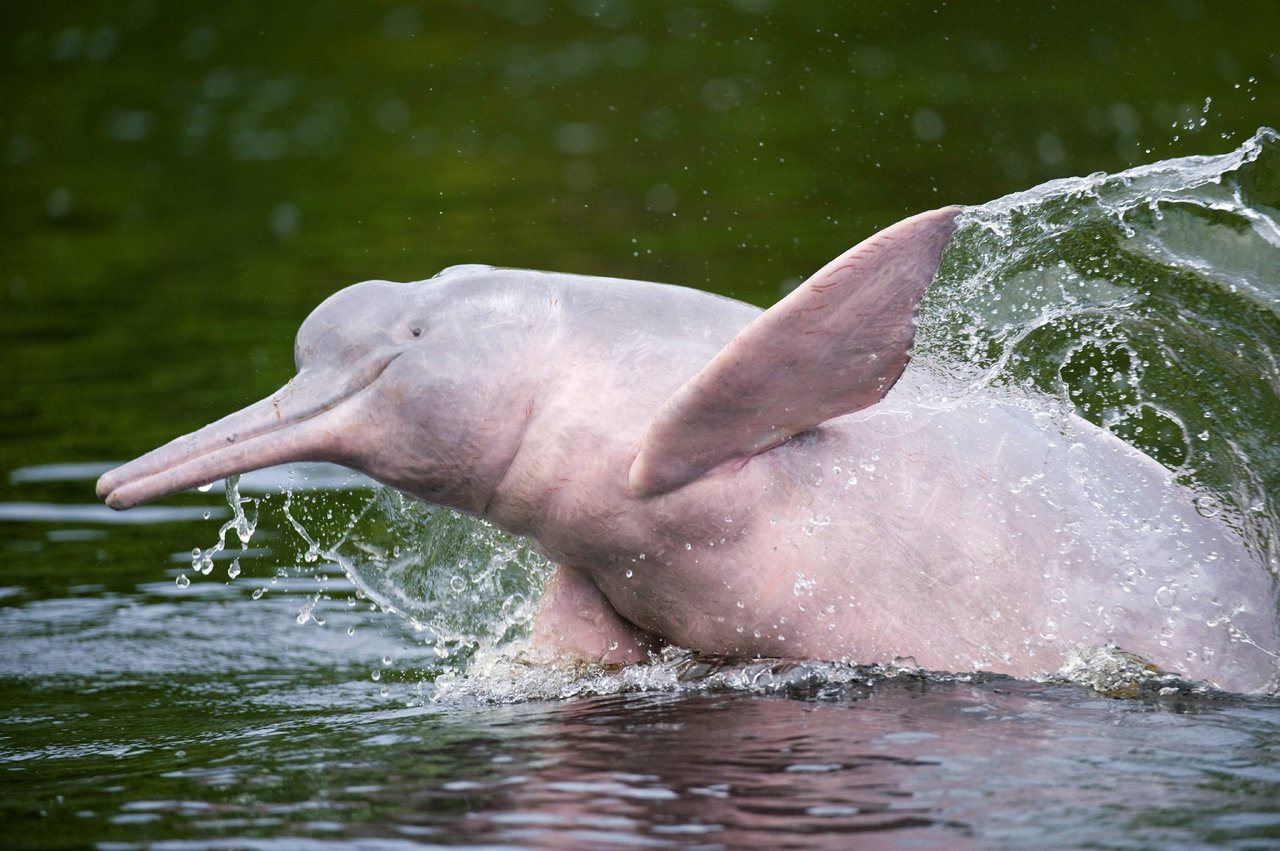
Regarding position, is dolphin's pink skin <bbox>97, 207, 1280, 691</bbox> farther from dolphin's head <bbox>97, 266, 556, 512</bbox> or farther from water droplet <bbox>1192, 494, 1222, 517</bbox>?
water droplet <bbox>1192, 494, 1222, 517</bbox>

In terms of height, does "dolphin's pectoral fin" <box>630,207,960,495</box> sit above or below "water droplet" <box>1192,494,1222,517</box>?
above

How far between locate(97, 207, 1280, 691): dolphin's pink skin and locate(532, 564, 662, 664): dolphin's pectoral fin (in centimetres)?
32

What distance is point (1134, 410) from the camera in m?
8.30

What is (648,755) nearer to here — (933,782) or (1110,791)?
(933,782)

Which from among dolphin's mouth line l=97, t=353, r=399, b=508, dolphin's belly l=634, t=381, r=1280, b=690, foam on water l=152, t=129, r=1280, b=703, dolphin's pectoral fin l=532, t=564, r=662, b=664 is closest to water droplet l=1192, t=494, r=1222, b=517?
foam on water l=152, t=129, r=1280, b=703

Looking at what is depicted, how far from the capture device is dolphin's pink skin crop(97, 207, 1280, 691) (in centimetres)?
727

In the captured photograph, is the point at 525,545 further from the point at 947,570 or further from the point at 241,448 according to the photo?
the point at 947,570

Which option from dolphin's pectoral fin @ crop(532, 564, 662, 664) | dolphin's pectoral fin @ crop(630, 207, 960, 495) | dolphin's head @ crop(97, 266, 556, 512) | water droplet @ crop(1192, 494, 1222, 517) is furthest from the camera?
dolphin's pectoral fin @ crop(532, 564, 662, 664)

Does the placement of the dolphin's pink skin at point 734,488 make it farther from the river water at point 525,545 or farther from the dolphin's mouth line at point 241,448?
the river water at point 525,545

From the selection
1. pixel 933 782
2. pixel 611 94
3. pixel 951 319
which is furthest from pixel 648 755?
pixel 611 94

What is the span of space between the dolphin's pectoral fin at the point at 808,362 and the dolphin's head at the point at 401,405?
73cm

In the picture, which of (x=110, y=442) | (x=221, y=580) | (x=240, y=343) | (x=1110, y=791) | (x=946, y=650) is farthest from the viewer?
(x=240, y=343)

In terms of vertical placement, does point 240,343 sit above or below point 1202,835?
above

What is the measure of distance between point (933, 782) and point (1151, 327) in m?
3.36
